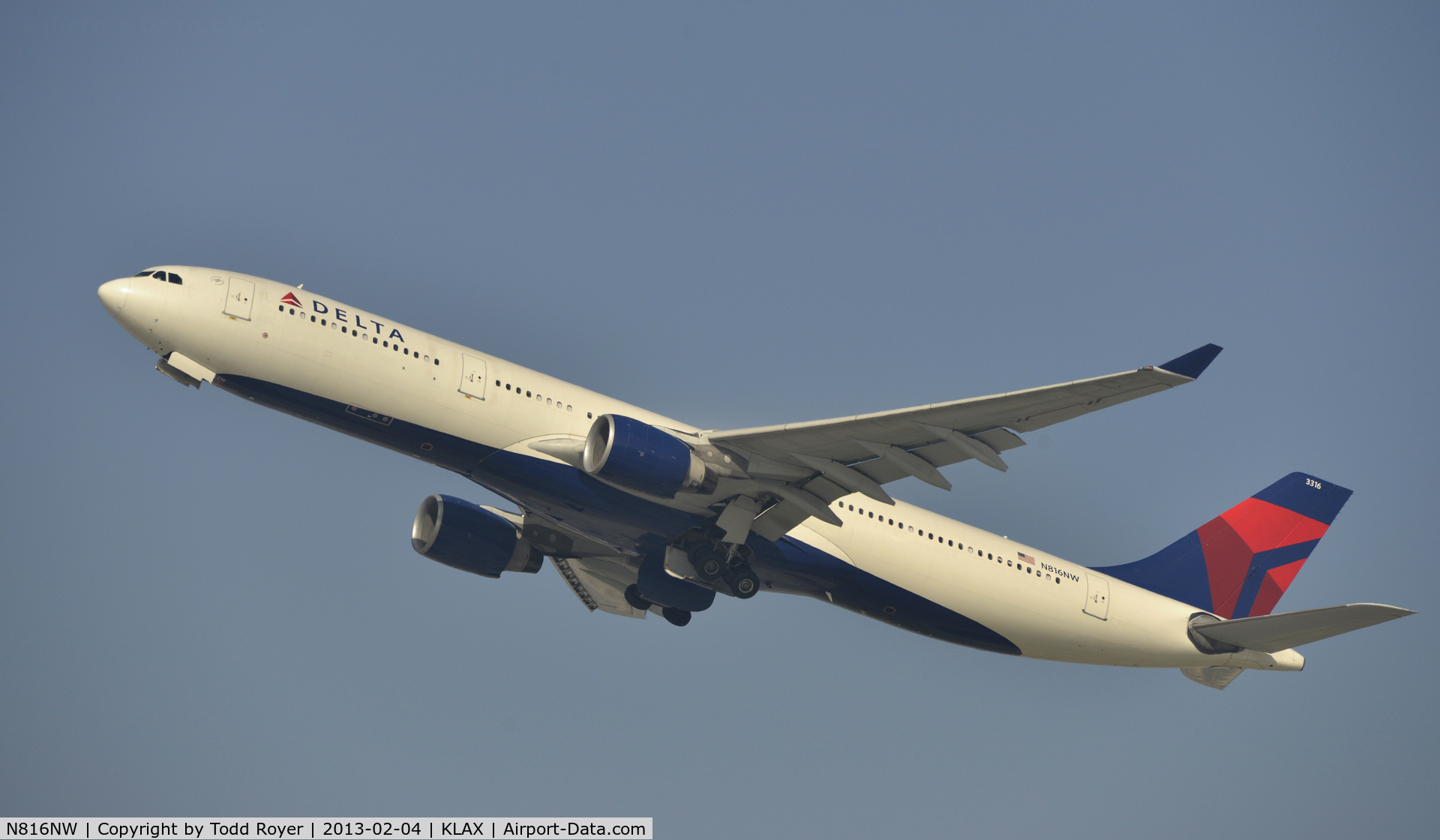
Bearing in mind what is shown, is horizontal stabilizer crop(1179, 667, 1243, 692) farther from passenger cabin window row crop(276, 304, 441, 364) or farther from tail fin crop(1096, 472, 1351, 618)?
passenger cabin window row crop(276, 304, 441, 364)

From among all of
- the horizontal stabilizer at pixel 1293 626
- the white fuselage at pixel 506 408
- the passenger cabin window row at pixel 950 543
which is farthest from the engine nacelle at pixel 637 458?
the horizontal stabilizer at pixel 1293 626

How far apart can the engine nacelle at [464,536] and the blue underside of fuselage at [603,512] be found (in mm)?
3875

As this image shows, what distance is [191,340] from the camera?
74.3ft

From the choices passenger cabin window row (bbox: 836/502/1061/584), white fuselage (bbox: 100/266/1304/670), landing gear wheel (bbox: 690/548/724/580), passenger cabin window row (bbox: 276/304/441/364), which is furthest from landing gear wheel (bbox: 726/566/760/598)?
passenger cabin window row (bbox: 276/304/441/364)

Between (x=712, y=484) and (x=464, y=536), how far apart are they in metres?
8.71

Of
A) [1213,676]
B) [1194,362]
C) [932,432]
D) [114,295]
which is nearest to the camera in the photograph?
[1194,362]

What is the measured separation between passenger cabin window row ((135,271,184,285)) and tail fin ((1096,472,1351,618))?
75.2 feet

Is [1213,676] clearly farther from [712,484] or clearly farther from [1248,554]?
[712,484]

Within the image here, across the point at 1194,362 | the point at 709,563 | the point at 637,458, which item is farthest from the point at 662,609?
the point at 1194,362

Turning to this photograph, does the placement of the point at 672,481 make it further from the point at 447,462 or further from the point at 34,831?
the point at 34,831

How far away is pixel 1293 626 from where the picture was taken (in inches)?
1065

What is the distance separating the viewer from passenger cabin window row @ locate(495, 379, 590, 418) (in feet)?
79.5

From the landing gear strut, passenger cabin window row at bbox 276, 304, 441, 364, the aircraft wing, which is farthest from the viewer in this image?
the landing gear strut

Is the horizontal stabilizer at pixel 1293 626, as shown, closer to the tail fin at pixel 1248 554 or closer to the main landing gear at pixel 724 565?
the tail fin at pixel 1248 554
